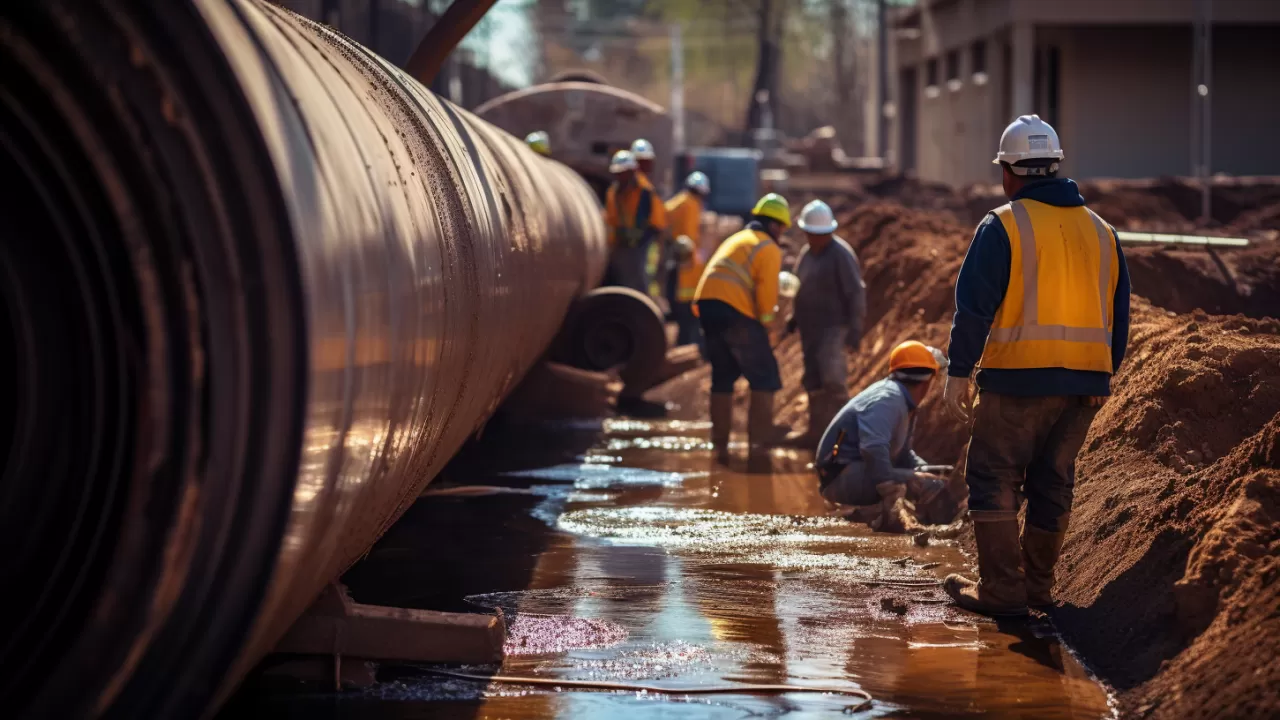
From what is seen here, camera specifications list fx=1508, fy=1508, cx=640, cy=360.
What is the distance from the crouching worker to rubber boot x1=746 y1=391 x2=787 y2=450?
9.17 ft

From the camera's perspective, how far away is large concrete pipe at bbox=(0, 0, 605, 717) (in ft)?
11.8

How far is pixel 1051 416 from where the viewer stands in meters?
6.16

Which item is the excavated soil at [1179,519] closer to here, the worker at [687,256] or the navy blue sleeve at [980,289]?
the navy blue sleeve at [980,289]

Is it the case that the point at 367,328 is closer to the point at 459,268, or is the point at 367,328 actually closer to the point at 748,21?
the point at 459,268

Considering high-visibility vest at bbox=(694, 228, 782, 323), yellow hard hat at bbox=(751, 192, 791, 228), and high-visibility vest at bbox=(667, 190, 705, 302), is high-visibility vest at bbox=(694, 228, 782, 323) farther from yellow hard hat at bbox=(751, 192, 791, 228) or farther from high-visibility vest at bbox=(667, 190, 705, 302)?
high-visibility vest at bbox=(667, 190, 705, 302)

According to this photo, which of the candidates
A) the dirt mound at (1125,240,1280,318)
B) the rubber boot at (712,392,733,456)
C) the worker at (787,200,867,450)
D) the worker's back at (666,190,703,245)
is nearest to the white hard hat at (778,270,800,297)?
the worker at (787,200,867,450)

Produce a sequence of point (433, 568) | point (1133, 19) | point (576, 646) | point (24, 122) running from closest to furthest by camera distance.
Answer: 1. point (24, 122)
2. point (576, 646)
3. point (433, 568)
4. point (1133, 19)

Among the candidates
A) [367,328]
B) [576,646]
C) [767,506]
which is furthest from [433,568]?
[367,328]

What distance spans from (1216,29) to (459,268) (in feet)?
76.1

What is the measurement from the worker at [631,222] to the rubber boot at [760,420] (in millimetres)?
5183

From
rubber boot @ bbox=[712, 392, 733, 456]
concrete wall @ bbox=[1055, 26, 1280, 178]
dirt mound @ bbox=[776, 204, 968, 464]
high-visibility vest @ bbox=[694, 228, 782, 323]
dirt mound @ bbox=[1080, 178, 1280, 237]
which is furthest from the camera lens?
concrete wall @ bbox=[1055, 26, 1280, 178]

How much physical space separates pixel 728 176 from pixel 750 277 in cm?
1490

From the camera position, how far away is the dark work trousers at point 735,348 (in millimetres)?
10930

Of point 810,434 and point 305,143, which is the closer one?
point 305,143
